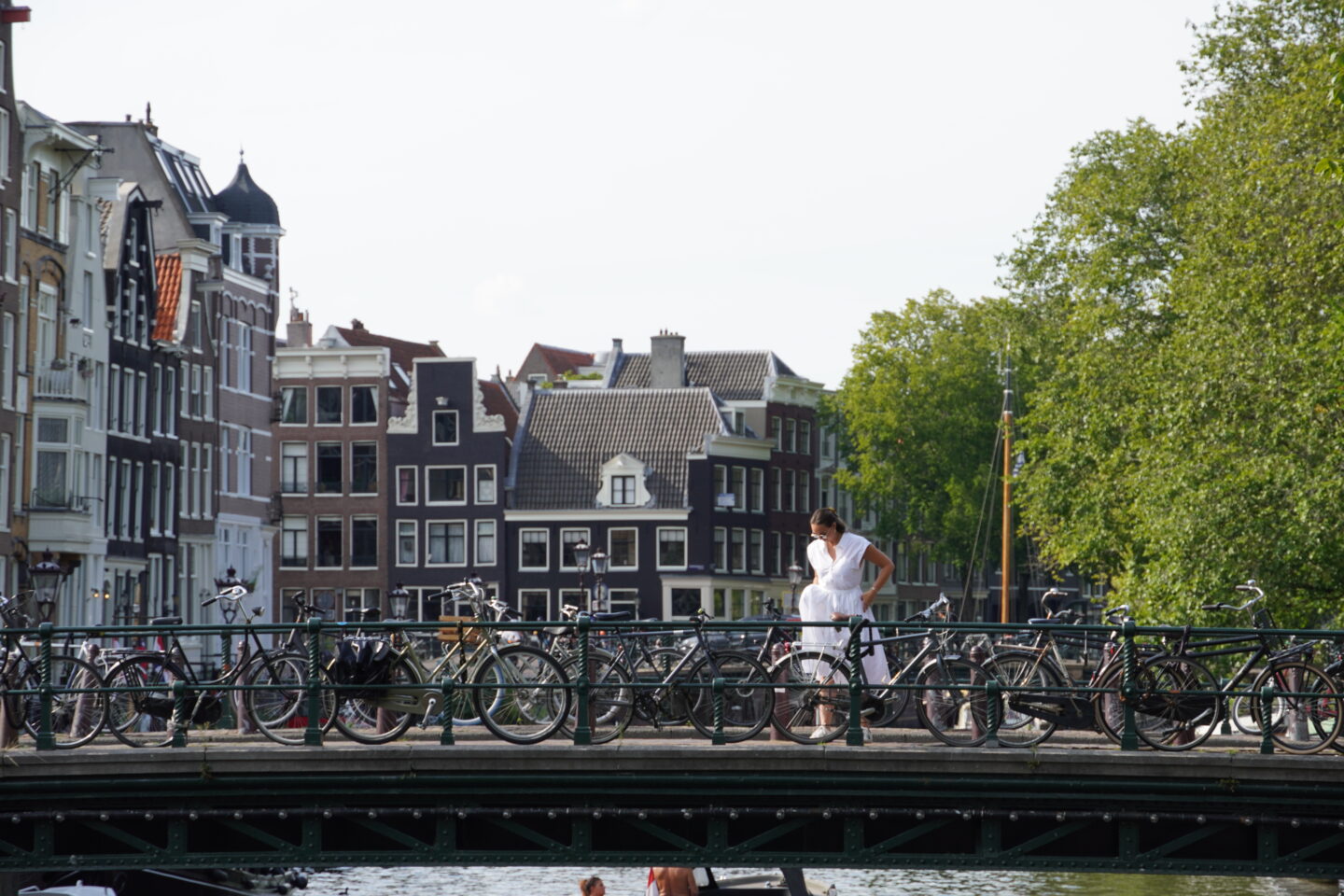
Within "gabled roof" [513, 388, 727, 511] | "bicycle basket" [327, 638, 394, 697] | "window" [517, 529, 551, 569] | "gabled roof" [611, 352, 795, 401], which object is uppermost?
"gabled roof" [611, 352, 795, 401]

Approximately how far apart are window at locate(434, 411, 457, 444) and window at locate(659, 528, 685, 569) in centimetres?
823

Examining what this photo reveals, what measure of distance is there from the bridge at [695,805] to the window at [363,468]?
62951mm

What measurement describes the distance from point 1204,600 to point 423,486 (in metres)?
46.7

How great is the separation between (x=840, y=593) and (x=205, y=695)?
18.1ft

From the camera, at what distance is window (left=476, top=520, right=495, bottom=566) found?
263 feet

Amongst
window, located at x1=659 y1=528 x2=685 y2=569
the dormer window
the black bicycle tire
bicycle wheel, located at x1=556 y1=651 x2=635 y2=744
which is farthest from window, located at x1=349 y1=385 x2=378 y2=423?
bicycle wheel, located at x1=556 y1=651 x2=635 y2=744

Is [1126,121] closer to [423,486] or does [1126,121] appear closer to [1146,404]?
[1146,404]

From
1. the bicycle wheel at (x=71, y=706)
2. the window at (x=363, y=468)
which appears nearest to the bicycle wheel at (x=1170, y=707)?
the bicycle wheel at (x=71, y=706)

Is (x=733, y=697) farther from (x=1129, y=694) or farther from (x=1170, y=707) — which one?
(x=1170, y=707)

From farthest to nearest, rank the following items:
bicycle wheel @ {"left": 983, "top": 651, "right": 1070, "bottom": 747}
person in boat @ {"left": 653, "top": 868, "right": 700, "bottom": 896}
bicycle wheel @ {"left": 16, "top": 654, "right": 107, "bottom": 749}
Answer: person in boat @ {"left": 653, "top": 868, "right": 700, "bottom": 896}
bicycle wheel @ {"left": 16, "top": 654, "right": 107, "bottom": 749}
bicycle wheel @ {"left": 983, "top": 651, "right": 1070, "bottom": 747}

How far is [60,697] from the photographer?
20047 mm

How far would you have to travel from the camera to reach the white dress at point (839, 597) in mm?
17953

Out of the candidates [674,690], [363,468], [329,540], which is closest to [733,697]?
[674,690]

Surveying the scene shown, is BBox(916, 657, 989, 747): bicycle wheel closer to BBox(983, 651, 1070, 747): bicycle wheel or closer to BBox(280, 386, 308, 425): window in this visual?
BBox(983, 651, 1070, 747): bicycle wheel
